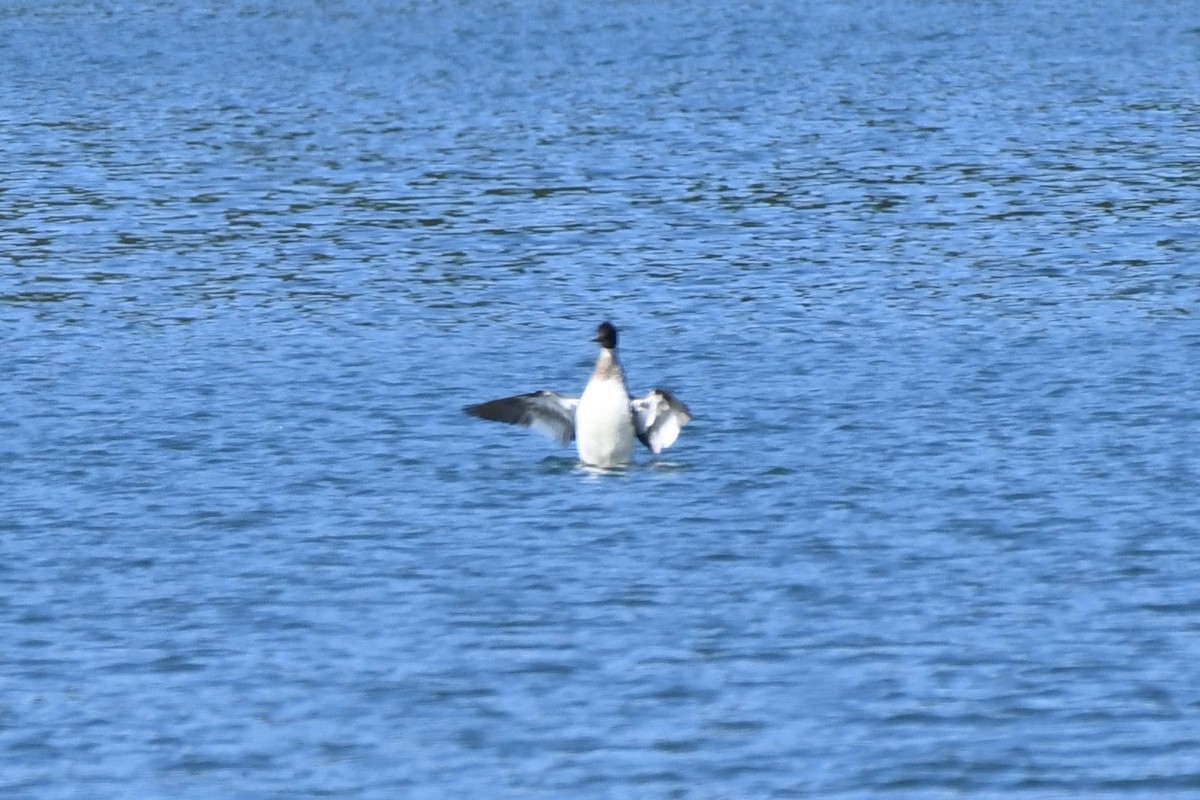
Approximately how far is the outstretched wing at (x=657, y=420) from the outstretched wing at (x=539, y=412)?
704mm

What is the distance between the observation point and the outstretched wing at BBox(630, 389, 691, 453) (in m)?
21.1

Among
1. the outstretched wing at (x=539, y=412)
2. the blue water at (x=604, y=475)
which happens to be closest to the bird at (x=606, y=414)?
the outstretched wing at (x=539, y=412)

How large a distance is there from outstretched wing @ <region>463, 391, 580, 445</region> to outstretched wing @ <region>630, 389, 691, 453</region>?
2.31 feet

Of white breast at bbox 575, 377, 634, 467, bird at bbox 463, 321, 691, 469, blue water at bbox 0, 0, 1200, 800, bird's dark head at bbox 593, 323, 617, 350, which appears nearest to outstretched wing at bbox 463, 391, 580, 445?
bird at bbox 463, 321, 691, 469

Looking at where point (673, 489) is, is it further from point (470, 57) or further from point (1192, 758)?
point (470, 57)

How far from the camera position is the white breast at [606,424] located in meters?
21.3

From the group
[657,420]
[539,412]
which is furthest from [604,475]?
[539,412]

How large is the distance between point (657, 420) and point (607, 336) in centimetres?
96

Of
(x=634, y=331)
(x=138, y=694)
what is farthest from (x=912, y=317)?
(x=138, y=694)

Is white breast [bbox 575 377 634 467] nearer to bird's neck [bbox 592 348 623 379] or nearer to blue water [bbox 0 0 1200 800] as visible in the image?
bird's neck [bbox 592 348 623 379]

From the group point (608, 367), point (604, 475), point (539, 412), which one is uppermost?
point (608, 367)

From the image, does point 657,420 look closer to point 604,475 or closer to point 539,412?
point 604,475

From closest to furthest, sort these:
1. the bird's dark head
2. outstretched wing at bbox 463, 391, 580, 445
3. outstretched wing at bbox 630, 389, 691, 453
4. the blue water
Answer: the blue water, outstretched wing at bbox 630, 389, 691, 453, outstretched wing at bbox 463, 391, 580, 445, the bird's dark head

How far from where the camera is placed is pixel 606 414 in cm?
2130
